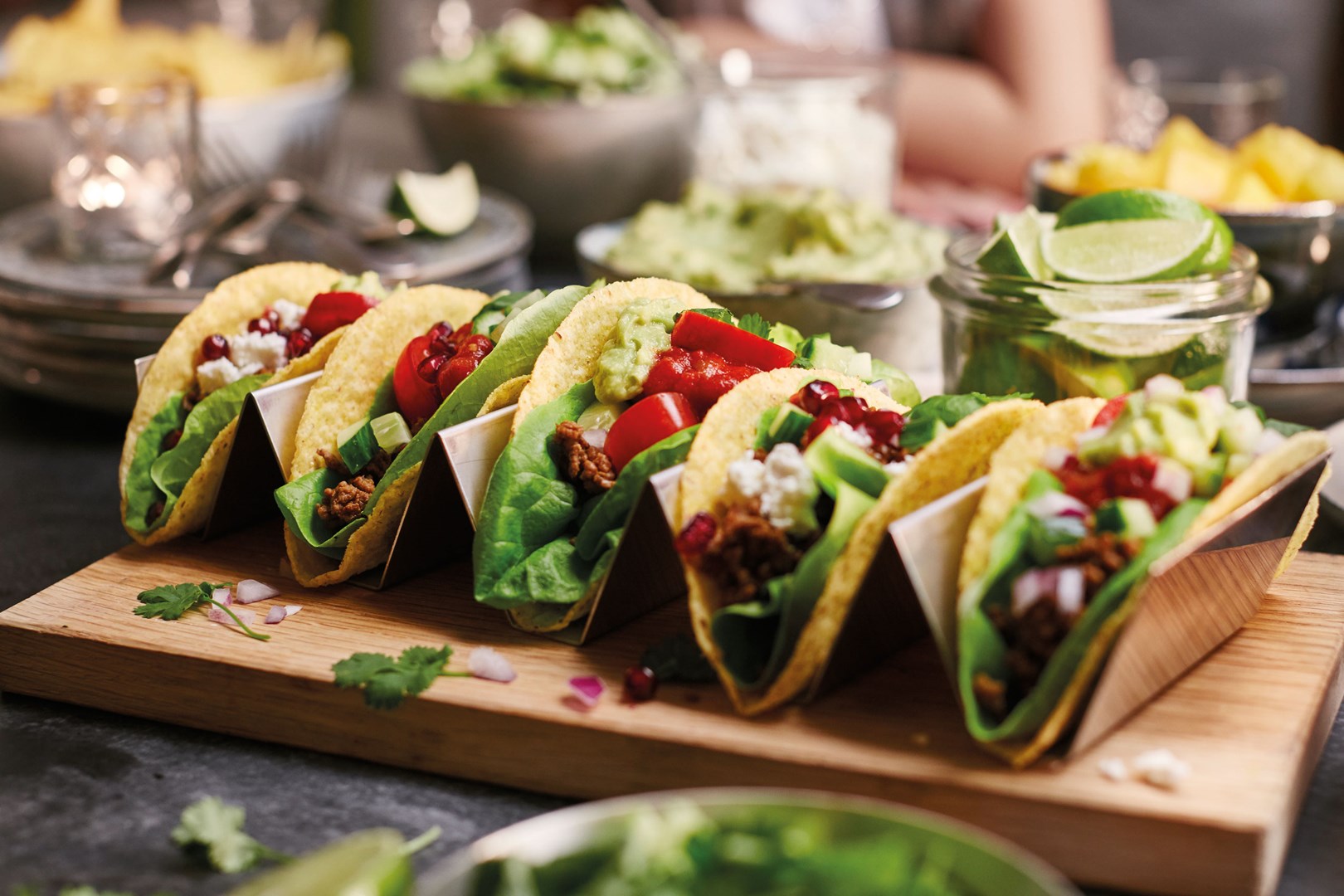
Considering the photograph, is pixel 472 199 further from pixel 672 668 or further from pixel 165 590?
pixel 672 668

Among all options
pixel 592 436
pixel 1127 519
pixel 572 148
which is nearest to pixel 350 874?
pixel 592 436

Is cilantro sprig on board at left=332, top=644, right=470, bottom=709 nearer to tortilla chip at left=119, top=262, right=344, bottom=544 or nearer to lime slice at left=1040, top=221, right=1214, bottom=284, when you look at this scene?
tortilla chip at left=119, top=262, right=344, bottom=544

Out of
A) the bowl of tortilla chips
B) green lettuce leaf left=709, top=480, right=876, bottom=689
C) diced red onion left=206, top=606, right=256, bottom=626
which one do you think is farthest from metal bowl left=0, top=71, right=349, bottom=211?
green lettuce leaf left=709, top=480, right=876, bottom=689

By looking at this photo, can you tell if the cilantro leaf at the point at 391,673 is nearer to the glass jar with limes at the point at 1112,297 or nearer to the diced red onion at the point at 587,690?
the diced red onion at the point at 587,690

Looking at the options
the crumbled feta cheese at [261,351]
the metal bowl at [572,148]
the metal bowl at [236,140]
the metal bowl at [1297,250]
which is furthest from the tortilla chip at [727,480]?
the metal bowl at [236,140]

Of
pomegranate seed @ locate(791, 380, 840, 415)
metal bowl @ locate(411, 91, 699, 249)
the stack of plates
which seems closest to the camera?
pomegranate seed @ locate(791, 380, 840, 415)

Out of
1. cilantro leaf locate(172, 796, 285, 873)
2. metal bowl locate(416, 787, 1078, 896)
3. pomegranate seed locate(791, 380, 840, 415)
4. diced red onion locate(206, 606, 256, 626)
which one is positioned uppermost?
pomegranate seed locate(791, 380, 840, 415)
